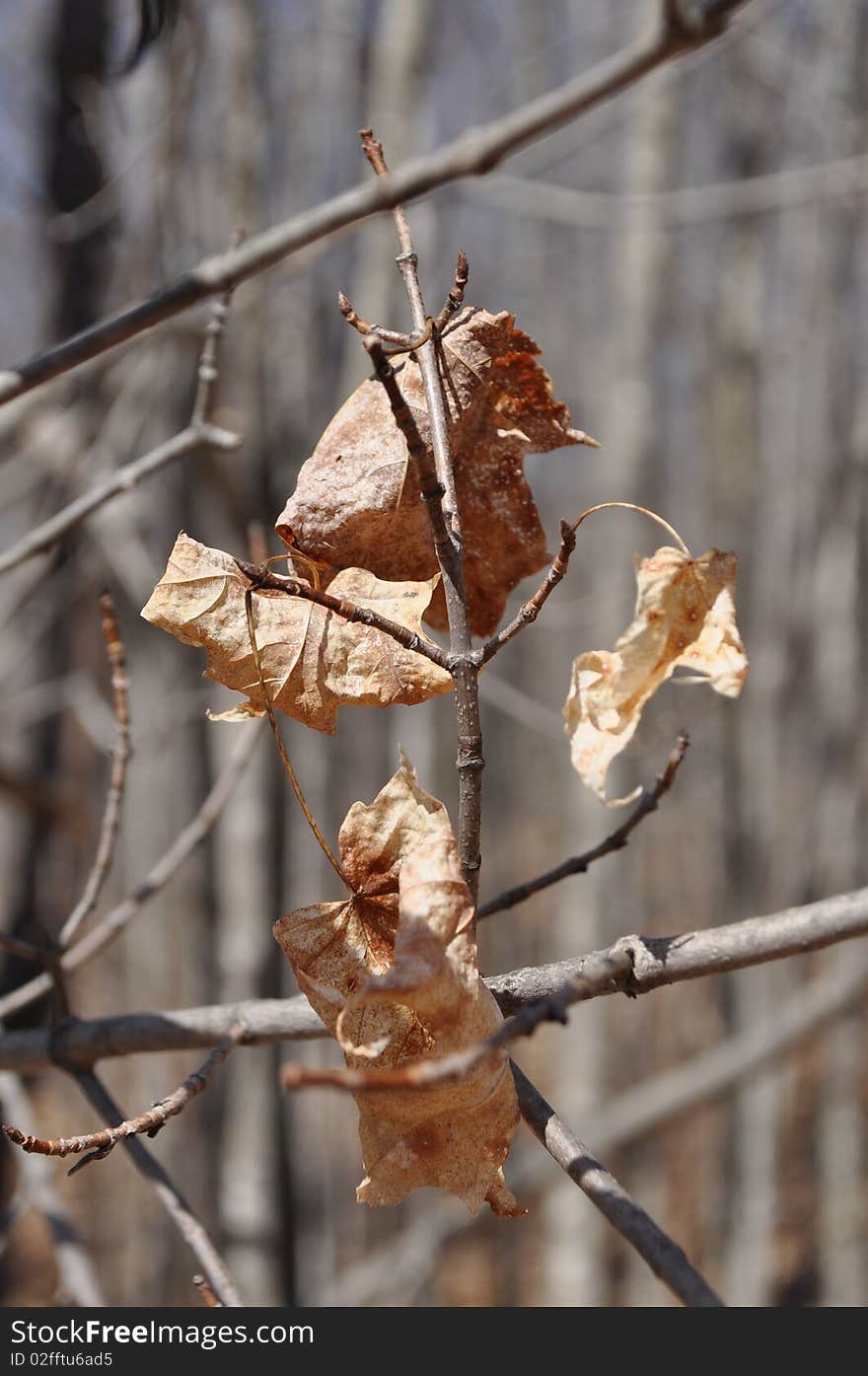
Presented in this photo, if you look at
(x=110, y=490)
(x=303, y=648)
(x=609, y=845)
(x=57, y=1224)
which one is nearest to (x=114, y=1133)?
(x=303, y=648)

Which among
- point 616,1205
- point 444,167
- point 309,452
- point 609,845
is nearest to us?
point 444,167

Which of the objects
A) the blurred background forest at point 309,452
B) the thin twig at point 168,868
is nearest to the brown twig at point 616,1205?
the thin twig at point 168,868

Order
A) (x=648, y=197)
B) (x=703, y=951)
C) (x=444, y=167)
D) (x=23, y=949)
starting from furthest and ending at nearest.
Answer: (x=648, y=197), (x=23, y=949), (x=703, y=951), (x=444, y=167)

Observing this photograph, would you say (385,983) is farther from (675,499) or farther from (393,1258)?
(675,499)

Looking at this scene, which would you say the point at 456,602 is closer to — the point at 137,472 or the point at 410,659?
the point at 410,659

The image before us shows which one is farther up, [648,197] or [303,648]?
[648,197]

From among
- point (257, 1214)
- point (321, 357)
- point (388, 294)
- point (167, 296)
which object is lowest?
point (257, 1214)

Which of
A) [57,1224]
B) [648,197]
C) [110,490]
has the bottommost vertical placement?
[57,1224]
